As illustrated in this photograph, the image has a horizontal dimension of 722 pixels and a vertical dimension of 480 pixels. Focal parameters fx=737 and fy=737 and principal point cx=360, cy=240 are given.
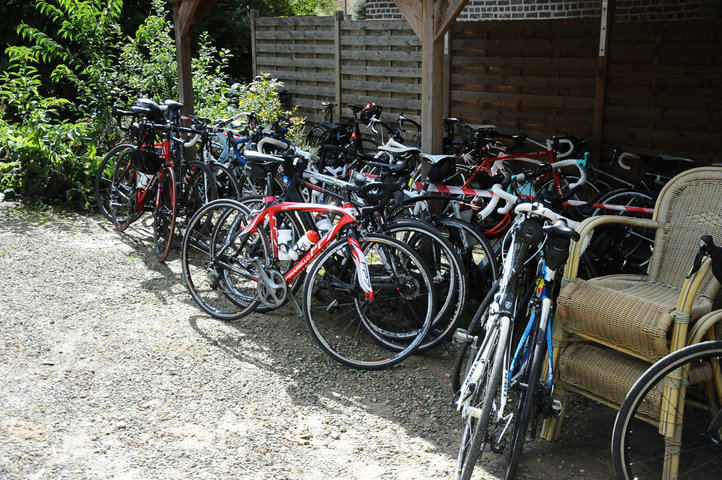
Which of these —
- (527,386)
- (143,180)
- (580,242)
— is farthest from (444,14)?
(143,180)

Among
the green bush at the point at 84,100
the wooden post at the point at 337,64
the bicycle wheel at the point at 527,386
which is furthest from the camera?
the wooden post at the point at 337,64

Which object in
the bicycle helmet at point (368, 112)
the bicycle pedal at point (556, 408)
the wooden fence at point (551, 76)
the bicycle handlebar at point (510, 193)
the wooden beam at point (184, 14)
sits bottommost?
the bicycle pedal at point (556, 408)

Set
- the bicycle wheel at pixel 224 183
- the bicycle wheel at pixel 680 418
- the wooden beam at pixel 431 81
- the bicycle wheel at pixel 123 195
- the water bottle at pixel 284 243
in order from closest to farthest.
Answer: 1. the bicycle wheel at pixel 680 418
2. the water bottle at pixel 284 243
3. the wooden beam at pixel 431 81
4. the bicycle wheel at pixel 224 183
5. the bicycle wheel at pixel 123 195

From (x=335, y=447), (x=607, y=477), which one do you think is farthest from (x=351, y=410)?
(x=607, y=477)

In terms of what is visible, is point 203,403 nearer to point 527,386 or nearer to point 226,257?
point 226,257

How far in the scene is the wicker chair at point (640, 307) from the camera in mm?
2750

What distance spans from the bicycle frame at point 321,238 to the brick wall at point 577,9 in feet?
11.2

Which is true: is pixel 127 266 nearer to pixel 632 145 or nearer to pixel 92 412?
pixel 92 412

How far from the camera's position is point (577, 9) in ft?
31.0

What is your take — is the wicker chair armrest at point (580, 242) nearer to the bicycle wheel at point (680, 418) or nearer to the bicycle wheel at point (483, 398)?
the bicycle wheel at point (483, 398)

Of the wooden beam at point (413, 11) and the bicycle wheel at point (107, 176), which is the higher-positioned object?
the wooden beam at point (413, 11)

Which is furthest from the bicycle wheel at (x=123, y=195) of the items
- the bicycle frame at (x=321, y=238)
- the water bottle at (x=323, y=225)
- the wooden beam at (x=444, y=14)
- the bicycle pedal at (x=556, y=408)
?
the bicycle pedal at (x=556, y=408)

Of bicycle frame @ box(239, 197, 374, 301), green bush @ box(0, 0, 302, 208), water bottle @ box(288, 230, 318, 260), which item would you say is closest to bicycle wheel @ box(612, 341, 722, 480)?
bicycle frame @ box(239, 197, 374, 301)

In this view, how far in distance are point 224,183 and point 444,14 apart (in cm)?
254
